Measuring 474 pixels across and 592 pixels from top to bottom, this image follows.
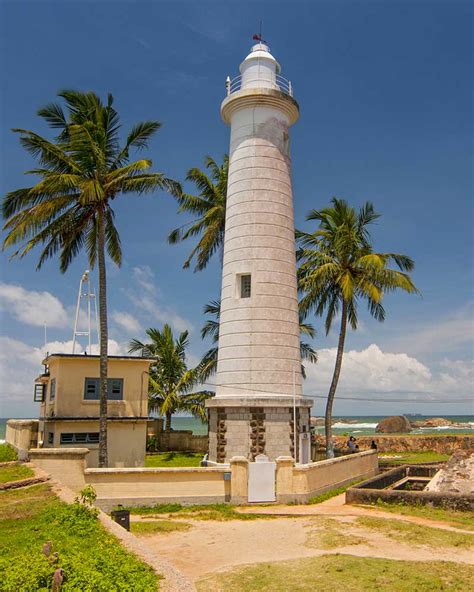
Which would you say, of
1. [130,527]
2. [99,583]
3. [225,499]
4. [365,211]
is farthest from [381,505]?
[365,211]

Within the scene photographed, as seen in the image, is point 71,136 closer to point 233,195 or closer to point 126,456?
point 233,195

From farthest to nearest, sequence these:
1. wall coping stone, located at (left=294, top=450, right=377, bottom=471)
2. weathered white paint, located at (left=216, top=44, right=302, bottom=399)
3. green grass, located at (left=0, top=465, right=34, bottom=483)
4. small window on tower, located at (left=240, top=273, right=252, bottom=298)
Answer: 1. small window on tower, located at (left=240, top=273, right=252, bottom=298)
2. weathered white paint, located at (left=216, top=44, right=302, bottom=399)
3. wall coping stone, located at (left=294, top=450, right=377, bottom=471)
4. green grass, located at (left=0, top=465, right=34, bottom=483)

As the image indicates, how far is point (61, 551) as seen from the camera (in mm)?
8836

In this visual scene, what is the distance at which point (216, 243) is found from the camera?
31.1m

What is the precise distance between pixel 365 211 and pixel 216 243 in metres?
8.16

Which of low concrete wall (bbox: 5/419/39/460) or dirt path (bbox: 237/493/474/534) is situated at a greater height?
low concrete wall (bbox: 5/419/39/460)

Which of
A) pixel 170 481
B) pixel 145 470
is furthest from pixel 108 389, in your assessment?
pixel 170 481

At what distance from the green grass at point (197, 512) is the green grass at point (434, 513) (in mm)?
3762

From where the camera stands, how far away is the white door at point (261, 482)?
59.2 ft

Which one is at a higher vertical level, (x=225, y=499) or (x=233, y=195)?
(x=233, y=195)

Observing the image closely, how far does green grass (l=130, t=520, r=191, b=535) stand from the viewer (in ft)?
45.5

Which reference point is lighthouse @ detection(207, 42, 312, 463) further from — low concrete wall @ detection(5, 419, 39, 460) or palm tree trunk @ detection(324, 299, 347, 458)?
low concrete wall @ detection(5, 419, 39, 460)

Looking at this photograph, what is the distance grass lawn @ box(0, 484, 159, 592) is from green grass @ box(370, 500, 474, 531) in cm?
930

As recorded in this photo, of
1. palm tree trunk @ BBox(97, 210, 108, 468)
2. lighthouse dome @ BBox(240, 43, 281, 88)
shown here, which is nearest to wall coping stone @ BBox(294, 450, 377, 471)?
palm tree trunk @ BBox(97, 210, 108, 468)
